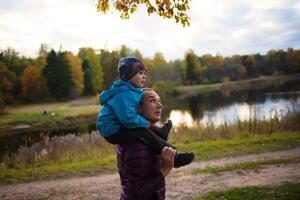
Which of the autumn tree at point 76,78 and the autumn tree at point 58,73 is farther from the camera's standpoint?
the autumn tree at point 76,78

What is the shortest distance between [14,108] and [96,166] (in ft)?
154

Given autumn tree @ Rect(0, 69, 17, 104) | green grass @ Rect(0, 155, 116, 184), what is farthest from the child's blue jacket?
autumn tree @ Rect(0, 69, 17, 104)

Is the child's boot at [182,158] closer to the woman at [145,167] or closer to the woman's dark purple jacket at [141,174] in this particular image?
the woman at [145,167]

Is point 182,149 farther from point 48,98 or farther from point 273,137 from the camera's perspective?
point 48,98

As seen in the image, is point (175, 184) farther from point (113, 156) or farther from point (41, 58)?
point (41, 58)

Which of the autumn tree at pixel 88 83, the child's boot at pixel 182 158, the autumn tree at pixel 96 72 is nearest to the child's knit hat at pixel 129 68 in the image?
the child's boot at pixel 182 158

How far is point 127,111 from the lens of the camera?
2361 mm

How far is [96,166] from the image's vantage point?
1030 centimetres

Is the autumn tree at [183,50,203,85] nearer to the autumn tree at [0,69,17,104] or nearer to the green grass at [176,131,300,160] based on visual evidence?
the autumn tree at [0,69,17,104]

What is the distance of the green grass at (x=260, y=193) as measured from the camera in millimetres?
6039

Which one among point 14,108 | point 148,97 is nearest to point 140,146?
point 148,97

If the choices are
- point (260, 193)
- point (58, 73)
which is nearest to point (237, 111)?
point (260, 193)

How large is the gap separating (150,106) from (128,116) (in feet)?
0.66

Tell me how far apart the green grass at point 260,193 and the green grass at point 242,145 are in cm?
372
